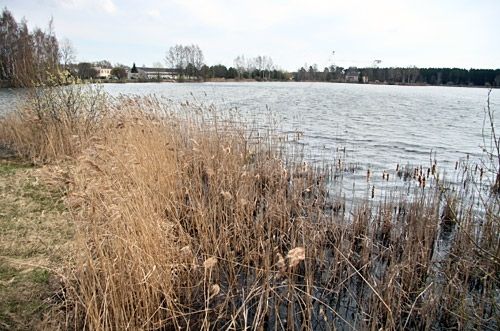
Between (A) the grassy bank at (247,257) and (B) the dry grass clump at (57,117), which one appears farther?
(B) the dry grass clump at (57,117)

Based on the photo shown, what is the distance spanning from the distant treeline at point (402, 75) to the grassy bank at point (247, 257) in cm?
8501

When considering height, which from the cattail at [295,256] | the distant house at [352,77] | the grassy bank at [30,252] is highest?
the distant house at [352,77]

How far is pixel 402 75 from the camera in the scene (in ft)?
325

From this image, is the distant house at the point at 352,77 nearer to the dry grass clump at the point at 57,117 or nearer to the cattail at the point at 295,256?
the dry grass clump at the point at 57,117

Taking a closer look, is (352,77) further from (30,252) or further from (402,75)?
(30,252)

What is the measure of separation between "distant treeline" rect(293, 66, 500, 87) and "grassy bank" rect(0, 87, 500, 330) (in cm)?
8501

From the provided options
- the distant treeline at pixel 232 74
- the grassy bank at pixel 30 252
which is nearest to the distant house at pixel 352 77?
the distant treeline at pixel 232 74

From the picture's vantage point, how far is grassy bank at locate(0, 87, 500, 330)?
3.04 metres

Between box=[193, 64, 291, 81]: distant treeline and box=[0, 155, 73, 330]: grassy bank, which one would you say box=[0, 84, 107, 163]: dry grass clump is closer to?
box=[0, 155, 73, 330]: grassy bank

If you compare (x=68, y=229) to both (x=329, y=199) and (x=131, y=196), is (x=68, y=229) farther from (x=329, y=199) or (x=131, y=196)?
(x=329, y=199)

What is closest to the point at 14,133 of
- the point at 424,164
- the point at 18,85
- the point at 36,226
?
the point at 18,85

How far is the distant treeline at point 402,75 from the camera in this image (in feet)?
293

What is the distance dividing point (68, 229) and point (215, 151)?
3.24 m

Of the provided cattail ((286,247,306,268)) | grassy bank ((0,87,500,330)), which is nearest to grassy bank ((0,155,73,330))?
grassy bank ((0,87,500,330))
